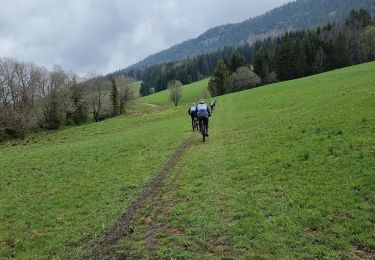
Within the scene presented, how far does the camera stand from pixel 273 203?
1225cm

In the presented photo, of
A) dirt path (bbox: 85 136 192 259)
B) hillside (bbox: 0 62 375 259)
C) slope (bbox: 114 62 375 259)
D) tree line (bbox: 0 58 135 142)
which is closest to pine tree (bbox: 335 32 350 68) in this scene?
tree line (bbox: 0 58 135 142)

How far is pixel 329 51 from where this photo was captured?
4434 inches

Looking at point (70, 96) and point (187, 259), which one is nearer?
point (187, 259)

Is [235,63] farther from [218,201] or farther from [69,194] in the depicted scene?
[218,201]

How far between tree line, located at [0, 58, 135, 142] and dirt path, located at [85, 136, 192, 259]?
56.0 meters

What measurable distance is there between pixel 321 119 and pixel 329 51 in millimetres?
97075

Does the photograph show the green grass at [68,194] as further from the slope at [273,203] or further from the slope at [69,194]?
the slope at [273,203]

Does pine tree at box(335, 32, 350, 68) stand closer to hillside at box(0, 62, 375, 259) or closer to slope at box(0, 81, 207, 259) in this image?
hillside at box(0, 62, 375, 259)

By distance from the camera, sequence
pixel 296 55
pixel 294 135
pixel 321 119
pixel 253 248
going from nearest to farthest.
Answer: pixel 253 248 → pixel 294 135 → pixel 321 119 → pixel 296 55

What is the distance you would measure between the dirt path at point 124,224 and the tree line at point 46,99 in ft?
184

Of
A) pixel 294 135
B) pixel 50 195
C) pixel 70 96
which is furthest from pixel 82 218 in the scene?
pixel 70 96

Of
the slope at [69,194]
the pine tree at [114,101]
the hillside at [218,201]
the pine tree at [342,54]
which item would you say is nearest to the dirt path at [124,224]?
the hillside at [218,201]

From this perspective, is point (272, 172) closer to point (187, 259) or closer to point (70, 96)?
point (187, 259)

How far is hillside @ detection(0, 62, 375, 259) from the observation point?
32.3ft
